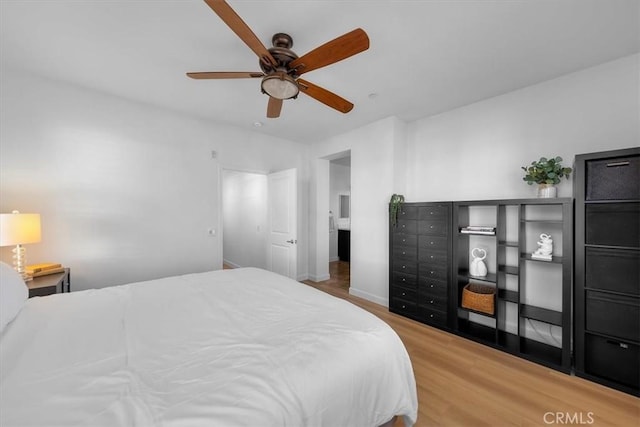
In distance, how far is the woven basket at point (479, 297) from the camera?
255cm

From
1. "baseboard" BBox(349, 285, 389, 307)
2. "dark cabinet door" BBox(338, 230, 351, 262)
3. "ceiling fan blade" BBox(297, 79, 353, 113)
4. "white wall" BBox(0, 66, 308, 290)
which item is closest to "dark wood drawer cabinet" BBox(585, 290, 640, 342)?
"baseboard" BBox(349, 285, 389, 307)

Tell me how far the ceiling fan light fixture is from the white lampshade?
2.42 metres

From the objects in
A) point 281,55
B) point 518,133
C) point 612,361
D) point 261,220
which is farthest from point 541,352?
point 261,220

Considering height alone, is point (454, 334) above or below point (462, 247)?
below

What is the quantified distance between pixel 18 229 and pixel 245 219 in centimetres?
362

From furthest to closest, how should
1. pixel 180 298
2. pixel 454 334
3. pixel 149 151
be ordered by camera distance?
pixel 149 151, pixel 454 334, pixel 180 298

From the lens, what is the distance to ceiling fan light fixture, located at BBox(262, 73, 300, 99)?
1729 mm

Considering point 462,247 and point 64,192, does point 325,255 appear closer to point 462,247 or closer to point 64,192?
point 462,247

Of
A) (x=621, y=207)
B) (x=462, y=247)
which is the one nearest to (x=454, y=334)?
(x=462, y=247)

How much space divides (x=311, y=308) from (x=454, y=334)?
2.15m

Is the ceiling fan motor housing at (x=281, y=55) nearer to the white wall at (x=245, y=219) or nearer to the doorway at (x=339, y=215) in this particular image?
the white wall at (x=245, y=219)

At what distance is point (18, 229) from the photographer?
2072mm

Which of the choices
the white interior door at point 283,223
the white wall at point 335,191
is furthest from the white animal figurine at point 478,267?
the white wall at point 335,191

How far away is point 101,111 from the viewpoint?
283 cm
